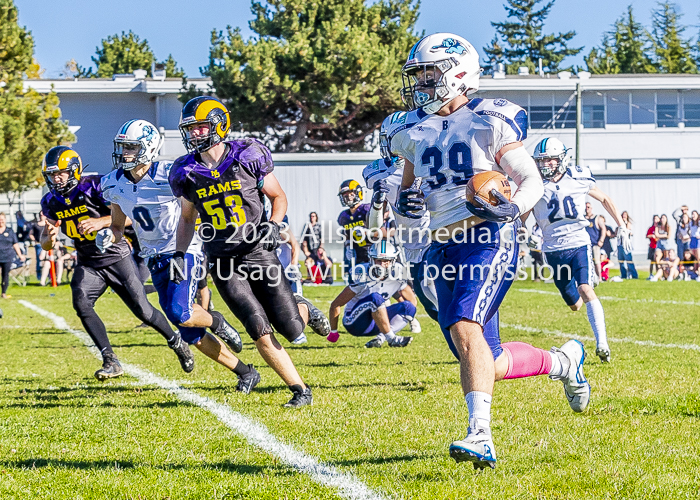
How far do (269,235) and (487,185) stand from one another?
6.29 ft

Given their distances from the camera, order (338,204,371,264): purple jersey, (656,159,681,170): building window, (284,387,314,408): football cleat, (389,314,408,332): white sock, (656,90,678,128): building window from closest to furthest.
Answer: (284,387,314,408): football cleat < (389,314,408,332): white sock < (338,204,371,264): purple jersey < (656,159,681,170): building window < (656,90,678,128): building window

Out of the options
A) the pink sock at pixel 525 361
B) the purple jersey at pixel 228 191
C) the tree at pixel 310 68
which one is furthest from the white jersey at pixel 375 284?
the tree at pixel 310 68

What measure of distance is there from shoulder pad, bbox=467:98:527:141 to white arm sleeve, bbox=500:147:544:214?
93 mm

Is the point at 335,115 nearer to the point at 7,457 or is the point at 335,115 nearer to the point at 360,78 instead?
the point at 360,78

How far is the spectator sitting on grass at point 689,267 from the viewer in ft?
68.1

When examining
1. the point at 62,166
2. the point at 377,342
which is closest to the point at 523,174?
the point at 62,166

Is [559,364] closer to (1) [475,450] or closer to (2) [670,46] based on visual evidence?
(1) [475,450]

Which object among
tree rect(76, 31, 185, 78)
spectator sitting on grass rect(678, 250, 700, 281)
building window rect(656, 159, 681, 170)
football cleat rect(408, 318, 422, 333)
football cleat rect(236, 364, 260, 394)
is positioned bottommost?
spectator sitting on grass rect(678, 250, 700, 281)

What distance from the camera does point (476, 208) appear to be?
3.54m

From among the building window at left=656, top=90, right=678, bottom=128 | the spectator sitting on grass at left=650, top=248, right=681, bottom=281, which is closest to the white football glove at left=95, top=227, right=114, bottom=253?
the spectator sitting on grass at left=650, top=248, right=681, bottom=281

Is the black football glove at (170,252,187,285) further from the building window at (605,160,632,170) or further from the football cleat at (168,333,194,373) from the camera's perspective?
the building window at (605,160,632,170)

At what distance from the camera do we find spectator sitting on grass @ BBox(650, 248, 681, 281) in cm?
2050

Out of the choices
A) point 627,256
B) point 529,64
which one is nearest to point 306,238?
point 627,256

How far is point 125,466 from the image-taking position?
397 cm
